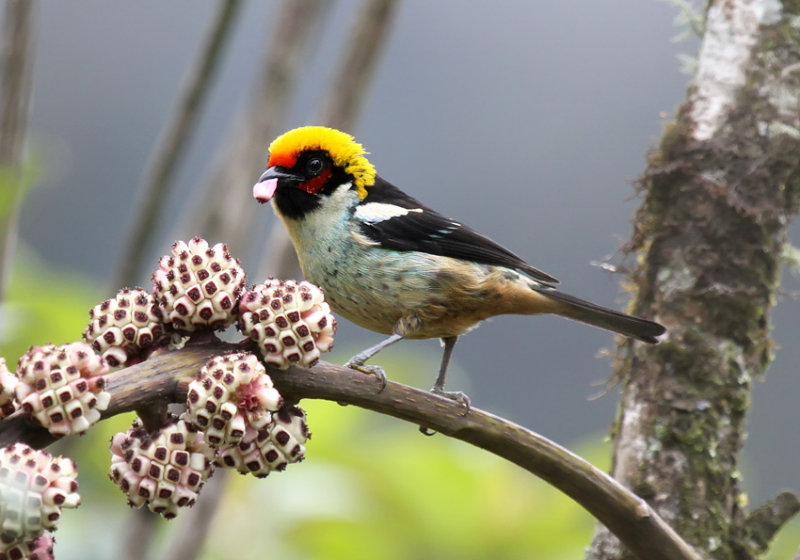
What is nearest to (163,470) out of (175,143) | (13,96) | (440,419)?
(440,419)

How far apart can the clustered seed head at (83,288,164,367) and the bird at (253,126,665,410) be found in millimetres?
1111

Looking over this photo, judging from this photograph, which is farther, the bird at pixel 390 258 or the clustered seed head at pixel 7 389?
the bird at pixel 390 258

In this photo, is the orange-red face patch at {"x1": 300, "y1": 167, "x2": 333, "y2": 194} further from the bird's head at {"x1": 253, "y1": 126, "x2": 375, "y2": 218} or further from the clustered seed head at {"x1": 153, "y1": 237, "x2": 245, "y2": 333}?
the clustered seed head at {"x1": 153, "y1": 237, "x2": 245, "y2": 333}

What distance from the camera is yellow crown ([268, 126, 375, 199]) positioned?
2609mm

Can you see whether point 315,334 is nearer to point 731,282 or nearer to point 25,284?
point 731,282

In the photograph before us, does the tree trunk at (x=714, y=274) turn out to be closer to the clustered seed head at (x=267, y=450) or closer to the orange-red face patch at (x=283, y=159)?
the orange-red face patch at (x=283, y=159)

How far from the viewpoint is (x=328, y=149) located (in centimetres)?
270

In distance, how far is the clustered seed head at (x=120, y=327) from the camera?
4.35 feet

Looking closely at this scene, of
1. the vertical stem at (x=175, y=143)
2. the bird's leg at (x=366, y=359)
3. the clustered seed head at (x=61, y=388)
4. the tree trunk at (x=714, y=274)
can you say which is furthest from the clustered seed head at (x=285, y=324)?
the vertical stem at (x=175, y=143)

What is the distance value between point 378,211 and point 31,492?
1725 millimetres

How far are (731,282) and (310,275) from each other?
1069 millimetres

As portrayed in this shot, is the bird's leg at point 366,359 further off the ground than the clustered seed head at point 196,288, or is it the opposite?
the clustered seed head at point 196,288

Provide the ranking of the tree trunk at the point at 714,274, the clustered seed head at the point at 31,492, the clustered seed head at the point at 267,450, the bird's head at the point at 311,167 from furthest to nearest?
1. the bird's head at the point at 311,167
2. the tree trunk at the point at 714,274
3. the clustered seed head at the point at 267,450
4. the clustered seed head at the point at 31,492

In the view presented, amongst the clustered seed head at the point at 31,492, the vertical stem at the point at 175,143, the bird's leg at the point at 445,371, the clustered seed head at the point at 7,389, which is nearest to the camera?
the clustered seed head at the point at 31,492
